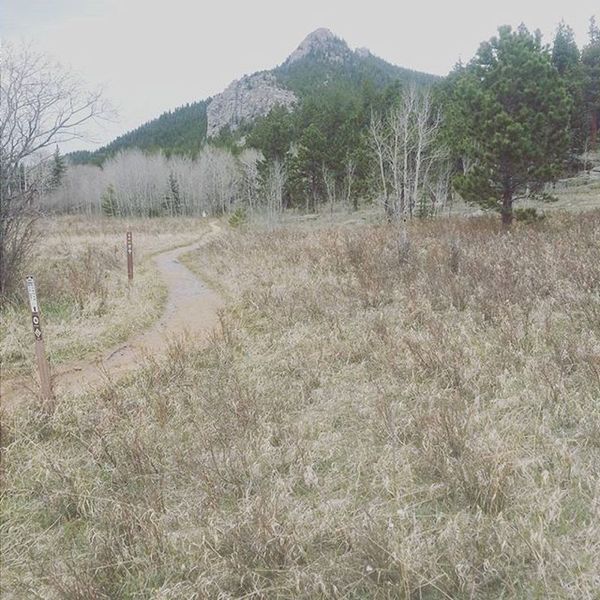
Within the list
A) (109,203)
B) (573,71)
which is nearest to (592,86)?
(573,71)

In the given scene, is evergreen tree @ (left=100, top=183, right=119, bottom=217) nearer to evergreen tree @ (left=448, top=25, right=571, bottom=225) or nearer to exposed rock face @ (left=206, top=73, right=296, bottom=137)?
exposed rock face @ (left=206, top=73, right=296, bottom=137)

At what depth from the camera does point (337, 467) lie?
3.66 meters

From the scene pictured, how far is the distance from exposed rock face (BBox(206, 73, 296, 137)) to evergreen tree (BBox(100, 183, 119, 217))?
49154 mm

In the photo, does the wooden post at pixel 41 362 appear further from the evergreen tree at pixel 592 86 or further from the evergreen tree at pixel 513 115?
the evergreen tree at pixel 592 86

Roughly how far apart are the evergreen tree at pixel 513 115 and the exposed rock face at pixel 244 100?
301 feet

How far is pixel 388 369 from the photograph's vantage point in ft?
17.3

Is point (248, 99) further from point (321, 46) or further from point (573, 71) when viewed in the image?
point (573, 71)

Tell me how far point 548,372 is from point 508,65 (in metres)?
12.7

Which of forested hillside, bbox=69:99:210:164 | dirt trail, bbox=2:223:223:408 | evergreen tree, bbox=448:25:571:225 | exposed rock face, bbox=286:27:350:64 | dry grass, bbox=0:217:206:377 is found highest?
exposed rock face, bbox=286:27:350:64

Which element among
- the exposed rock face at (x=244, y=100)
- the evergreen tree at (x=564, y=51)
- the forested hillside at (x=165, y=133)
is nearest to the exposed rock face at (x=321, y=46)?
the exposed rock face at (x=244, y=100)

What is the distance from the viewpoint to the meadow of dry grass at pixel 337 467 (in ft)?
8.49

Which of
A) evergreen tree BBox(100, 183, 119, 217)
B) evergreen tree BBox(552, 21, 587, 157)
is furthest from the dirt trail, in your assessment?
evergreen tree BBox(100, 183, 119, 217)

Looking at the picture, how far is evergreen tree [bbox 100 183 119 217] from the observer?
5931cm

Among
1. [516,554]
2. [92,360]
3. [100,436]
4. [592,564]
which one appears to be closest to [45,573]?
[100,436]
